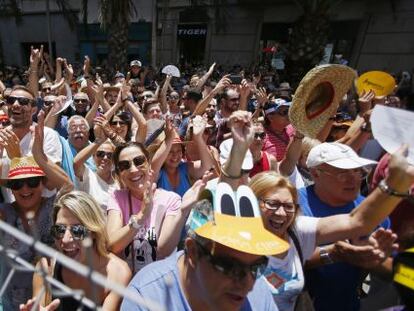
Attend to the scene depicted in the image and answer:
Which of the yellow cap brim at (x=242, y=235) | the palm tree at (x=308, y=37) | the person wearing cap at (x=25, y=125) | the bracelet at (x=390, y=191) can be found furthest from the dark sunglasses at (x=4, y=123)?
the palm tree at (x=308, y=37)

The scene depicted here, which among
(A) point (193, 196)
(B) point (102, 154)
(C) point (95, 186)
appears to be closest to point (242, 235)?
(A) point (193, 196)

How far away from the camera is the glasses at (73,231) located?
1.85 m

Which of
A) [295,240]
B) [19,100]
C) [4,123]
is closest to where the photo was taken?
[295,240]

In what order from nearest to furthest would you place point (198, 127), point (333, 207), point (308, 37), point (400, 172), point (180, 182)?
point (400, 172) < point (333, 207) < point (198, 127) < point (180, 182) < point (308, 37)

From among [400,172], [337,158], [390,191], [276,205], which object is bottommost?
[276,205]

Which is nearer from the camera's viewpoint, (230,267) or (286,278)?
(230,267)

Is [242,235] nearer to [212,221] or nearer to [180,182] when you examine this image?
[212,221]

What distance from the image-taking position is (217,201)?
1.26 metres

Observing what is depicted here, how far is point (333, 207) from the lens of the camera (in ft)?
7.34

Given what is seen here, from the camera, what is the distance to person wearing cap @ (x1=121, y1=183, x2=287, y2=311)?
3.92ft

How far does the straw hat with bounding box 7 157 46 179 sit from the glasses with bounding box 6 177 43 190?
2 centimetres

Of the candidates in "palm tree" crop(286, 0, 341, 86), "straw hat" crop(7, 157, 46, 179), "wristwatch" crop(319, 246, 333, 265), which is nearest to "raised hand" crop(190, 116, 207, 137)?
"straw hat" crop(7, 157, 46, 179)

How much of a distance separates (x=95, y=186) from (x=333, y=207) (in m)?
1.94

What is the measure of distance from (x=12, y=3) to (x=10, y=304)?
16.9 meters
